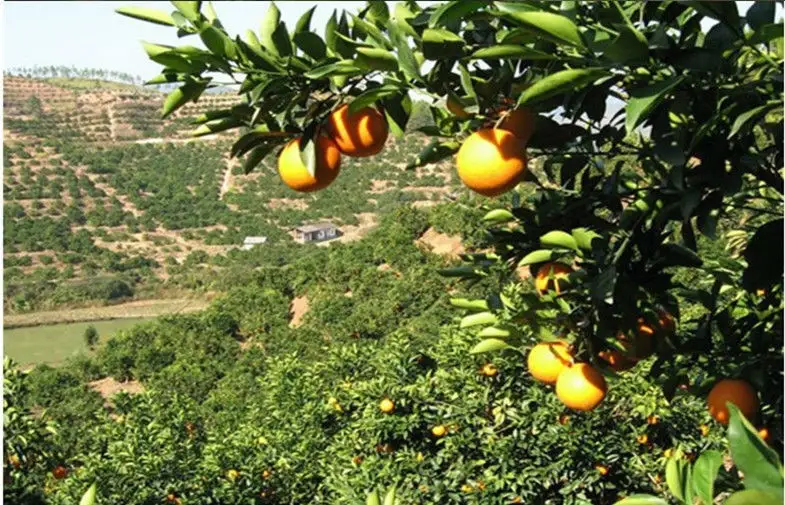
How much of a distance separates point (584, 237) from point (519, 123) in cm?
25

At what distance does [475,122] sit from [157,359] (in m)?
15.3

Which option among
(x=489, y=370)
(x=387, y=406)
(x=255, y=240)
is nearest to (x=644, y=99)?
(x=489, y=370)

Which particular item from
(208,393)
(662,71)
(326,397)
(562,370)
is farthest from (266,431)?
(208,393)

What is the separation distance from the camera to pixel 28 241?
120 ft

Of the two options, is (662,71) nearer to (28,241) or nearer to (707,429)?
(707,429)

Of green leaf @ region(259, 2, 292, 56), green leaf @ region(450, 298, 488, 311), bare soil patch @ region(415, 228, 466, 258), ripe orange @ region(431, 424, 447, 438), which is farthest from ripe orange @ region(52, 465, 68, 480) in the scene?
bare soil patch @ region(415, 228, 466, 258)

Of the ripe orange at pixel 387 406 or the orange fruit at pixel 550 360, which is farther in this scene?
the ripe orange at pixel 387 406

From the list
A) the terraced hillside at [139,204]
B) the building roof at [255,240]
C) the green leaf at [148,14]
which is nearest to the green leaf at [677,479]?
the green leaf at [148,14]

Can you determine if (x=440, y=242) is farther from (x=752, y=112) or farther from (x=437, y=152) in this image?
(x=752, y=112)

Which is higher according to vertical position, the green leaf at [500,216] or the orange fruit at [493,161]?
the orange fruit at [493,161]

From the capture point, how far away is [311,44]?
122 centimetres

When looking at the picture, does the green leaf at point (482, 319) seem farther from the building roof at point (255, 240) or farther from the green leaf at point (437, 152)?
the building roof at point (255, 240)

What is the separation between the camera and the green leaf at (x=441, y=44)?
1134 millimetres

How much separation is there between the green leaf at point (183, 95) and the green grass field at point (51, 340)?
2527 cm
